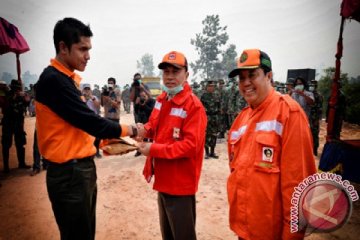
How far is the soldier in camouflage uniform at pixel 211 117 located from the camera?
26.5 feet

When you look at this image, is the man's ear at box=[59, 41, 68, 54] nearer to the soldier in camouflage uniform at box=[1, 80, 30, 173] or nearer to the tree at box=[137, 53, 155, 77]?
the soldier in camouflage uniform at box=[1, 80, 30, 173]

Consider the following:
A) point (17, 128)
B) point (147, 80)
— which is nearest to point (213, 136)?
point (17, 128)

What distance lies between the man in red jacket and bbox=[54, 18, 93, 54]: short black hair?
0.85 m

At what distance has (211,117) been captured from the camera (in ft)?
27.3

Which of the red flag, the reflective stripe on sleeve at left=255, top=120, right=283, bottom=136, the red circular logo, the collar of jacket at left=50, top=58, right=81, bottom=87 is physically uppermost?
the red flag

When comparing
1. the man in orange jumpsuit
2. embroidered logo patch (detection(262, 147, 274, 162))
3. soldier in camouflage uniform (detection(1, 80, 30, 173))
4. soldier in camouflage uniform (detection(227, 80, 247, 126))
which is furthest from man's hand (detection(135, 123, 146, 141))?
soldier in camouflage uniform (detection(227, 80, 247, 126))

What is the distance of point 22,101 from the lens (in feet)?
21.8

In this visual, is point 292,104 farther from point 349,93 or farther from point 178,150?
point 349,93

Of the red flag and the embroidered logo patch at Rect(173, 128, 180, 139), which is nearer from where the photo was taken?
the embroidered logo patch at Rect(173, 128, 180, 139)

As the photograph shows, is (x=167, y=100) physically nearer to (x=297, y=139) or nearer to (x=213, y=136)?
(x=297, y=139)

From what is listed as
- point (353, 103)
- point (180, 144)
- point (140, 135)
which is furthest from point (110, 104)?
point (353, 103)

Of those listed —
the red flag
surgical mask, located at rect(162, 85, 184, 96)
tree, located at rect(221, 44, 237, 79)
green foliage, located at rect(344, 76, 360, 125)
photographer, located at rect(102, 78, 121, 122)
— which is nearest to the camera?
surgical mask, located at rect(162, 85, 184, 96)

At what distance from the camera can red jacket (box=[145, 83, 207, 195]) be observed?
2184mm

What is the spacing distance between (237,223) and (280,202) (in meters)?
0.42
